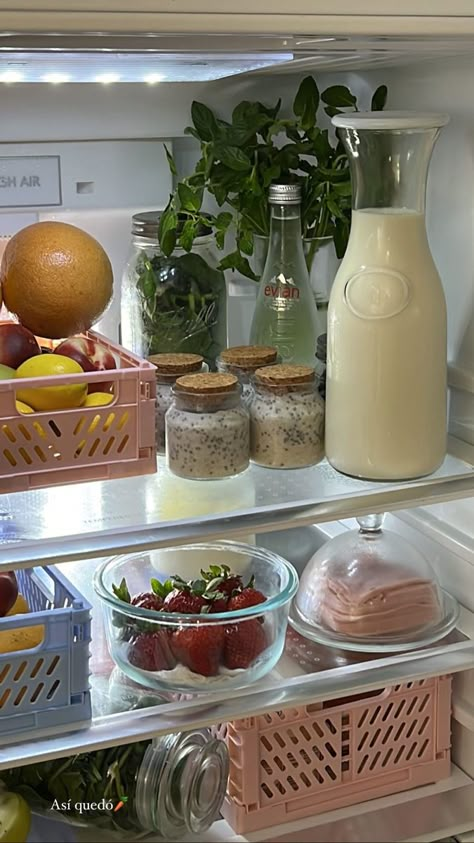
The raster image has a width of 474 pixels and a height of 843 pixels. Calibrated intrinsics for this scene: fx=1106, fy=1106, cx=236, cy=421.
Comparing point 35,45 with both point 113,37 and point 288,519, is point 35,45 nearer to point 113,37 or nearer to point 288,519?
point 113,37

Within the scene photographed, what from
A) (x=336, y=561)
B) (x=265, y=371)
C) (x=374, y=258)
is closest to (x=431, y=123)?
(x=374, y=258)

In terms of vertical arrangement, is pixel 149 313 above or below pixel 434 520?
above

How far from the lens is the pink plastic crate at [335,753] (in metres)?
1.19

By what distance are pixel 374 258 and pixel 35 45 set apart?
1.18ft

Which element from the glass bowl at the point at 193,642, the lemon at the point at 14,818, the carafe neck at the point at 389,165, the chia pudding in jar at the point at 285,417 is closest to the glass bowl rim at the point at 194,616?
the glass bowl at the point at 193,642

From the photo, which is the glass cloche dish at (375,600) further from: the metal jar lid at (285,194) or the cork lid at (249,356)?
the metal jar lid at (285,194)

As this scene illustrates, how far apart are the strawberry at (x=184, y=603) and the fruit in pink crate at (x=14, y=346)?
0.93 ft

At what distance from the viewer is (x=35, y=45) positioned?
0.87 m

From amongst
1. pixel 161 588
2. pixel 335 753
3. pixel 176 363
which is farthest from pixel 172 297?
pixel 335 753

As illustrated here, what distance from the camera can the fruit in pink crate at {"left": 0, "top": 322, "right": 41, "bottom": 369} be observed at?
1.06 m

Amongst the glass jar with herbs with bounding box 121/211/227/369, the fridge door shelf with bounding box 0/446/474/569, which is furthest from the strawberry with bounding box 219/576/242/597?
the glass jar with herbs with bounding box 121/211/227/369

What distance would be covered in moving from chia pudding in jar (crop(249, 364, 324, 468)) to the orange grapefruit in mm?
186

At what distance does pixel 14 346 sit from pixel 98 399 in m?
0.10

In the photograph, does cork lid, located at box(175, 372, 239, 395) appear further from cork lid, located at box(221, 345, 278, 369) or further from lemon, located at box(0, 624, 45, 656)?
lemon, located at box(0, 624, 45, 656)
